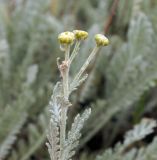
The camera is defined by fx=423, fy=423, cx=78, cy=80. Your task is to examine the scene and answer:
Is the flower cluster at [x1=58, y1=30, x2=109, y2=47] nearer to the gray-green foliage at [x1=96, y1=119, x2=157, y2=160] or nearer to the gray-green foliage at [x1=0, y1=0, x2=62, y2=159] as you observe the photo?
the gray-green foliage at [x1=96, y1=119, x2=157, y2=160]

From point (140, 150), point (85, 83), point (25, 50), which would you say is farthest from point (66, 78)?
point (25, 50)

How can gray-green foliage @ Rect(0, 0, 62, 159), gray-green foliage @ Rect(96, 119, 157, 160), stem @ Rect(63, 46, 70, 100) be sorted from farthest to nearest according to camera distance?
gray-green foliage @ Rect(0, 0, 62, 159) < gray-green foliage @ Rect(96, 119, 157, 160) < stem @ Rect(63, 46, 70, 100)

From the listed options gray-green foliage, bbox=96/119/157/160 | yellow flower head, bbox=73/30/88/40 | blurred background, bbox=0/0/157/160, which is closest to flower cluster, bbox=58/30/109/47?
yellow flower head, bbox=73/30/88/40

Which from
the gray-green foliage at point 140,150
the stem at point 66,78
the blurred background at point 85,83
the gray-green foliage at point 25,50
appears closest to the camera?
the stem at point 66,78

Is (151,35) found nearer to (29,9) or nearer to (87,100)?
(87,100)

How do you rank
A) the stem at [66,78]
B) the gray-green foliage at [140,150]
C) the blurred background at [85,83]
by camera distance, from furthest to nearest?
the blurred background at [85,83] < the gray-green foliage at [140,150] < the stem at [66,78]

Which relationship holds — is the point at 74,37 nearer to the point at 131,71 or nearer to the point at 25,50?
the point at 131,71

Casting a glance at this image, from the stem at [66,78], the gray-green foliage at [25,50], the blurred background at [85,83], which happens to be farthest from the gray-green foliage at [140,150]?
the stem at [66,78]

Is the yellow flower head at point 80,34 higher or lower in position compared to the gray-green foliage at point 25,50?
lower

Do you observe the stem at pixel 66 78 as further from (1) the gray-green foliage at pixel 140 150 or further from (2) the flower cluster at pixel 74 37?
Result: (1) the gray-green foliage at pixel 140 150
